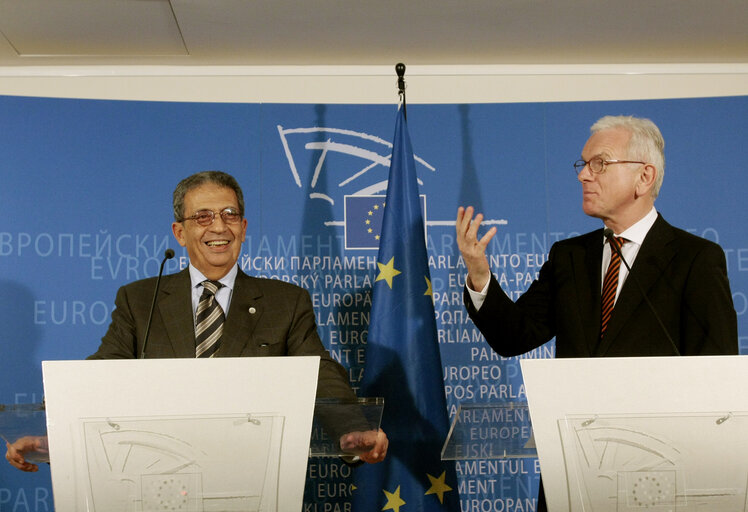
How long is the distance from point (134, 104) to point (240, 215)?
1.45 metres

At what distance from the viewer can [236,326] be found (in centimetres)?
327

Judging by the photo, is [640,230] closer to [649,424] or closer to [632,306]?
[632,306]

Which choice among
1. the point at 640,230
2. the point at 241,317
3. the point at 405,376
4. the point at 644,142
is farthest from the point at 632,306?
the point at 241,317

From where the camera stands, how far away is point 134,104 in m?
4.55

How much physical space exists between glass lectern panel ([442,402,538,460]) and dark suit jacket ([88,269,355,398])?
0.97 meters

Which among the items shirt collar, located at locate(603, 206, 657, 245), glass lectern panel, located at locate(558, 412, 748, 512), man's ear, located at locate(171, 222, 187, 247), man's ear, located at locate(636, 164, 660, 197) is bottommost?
glass lectern panel, located at locate(558, 412, 748, 512)

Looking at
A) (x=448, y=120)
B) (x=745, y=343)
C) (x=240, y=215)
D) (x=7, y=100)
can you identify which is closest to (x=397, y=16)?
(x=448, y=120)

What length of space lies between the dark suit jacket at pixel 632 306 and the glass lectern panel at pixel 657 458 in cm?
82

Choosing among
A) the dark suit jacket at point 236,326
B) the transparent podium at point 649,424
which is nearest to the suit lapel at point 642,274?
the transparent podium at point 649,424

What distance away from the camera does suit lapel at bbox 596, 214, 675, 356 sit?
298 centimetres

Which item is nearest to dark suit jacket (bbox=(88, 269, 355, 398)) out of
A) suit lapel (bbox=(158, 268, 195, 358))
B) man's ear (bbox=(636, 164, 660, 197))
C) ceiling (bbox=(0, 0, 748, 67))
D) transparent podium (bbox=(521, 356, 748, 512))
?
suit lapel (bbox=(158, 268, 195, 358))

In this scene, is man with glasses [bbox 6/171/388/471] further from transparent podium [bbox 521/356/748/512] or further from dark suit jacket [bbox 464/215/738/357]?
transparent podium [bbox 521/356/748/512]

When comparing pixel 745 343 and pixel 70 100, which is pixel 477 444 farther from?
pixel 70 100

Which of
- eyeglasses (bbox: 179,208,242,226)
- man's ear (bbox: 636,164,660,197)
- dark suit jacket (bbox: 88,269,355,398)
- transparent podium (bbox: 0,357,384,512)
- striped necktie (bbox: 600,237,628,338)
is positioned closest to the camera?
transparent podium (bbox: 0,357,384,512)
